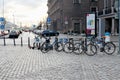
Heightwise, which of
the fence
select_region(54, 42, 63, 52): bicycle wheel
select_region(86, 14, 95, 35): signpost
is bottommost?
the fence

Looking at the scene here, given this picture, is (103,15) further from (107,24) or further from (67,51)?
(67,51)

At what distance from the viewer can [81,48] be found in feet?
57.9

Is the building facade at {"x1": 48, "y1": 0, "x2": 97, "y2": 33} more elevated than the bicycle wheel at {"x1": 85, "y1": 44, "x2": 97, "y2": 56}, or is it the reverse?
the building facade at {"x1": 48, "y1": 0, "x2": 97, "y2": 33}

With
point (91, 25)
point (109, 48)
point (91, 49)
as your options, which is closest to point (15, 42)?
point (91, 25)

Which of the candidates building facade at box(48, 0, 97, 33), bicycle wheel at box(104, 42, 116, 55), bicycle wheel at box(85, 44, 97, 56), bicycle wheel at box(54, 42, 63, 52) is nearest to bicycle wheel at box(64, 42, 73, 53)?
bicycle wheel at box(54, 42, 63, 52)

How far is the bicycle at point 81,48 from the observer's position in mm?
16973

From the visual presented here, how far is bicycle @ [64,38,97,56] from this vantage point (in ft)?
A: 55.7

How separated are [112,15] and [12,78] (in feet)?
140

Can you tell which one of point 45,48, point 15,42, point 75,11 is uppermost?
point 75,11

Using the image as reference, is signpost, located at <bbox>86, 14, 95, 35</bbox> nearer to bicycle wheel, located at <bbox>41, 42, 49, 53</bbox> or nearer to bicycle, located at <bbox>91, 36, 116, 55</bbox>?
bicycle wheel, located at <bbox>41, 42, 49, 53</bbox>

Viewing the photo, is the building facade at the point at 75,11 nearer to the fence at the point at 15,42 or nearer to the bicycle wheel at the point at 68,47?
the fence at the point at 15,42

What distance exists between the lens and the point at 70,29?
71.4 meters

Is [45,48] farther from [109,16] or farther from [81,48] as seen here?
[109,16]

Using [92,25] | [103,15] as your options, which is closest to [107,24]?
[103,15]
